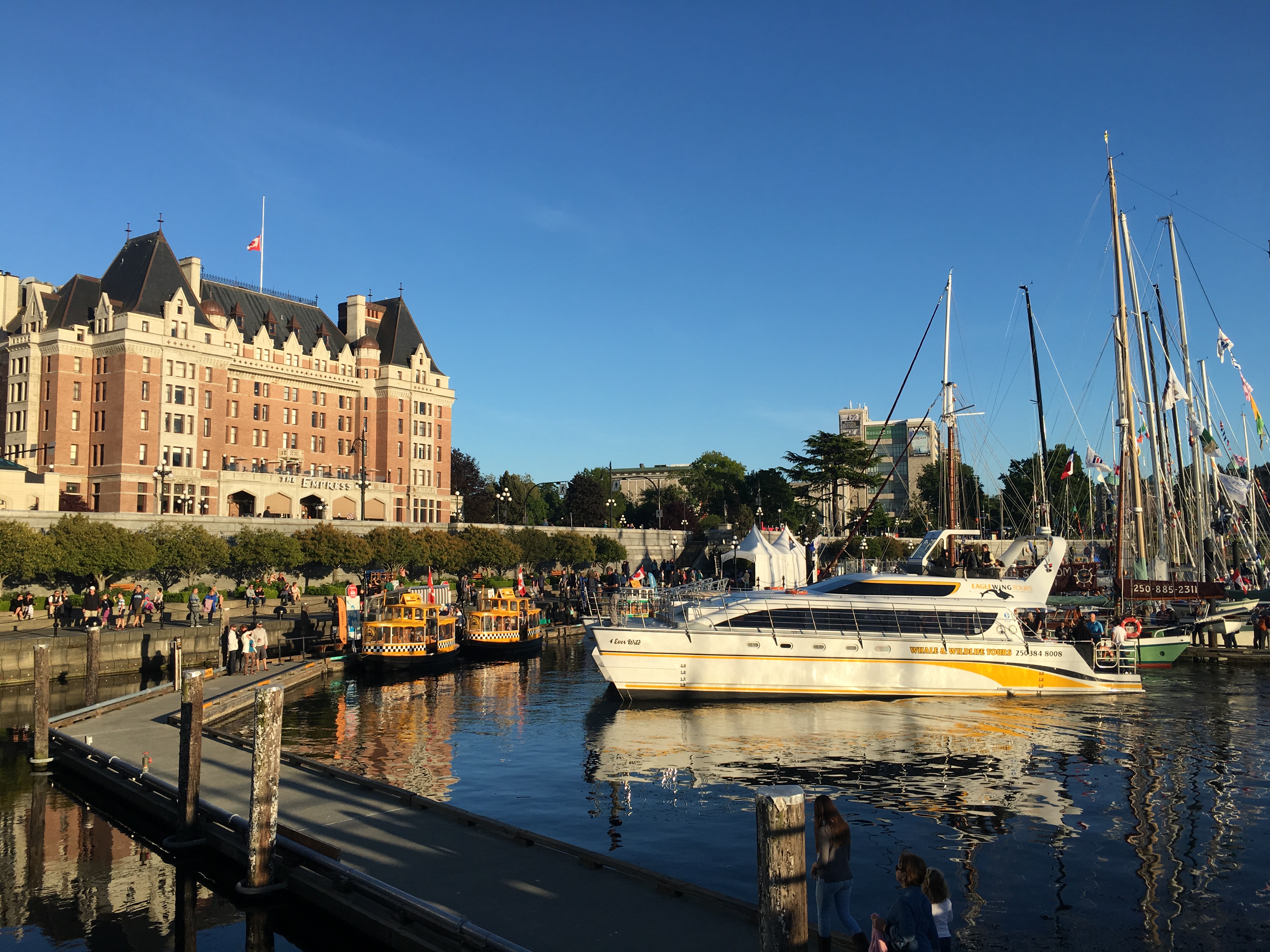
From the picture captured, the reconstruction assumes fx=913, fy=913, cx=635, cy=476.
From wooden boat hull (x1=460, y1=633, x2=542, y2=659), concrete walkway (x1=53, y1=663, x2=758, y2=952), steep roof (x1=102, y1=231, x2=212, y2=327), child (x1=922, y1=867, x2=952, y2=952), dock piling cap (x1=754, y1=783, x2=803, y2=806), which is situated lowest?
wooden boat hull (x1=460, y1=633, x2=542, y2=659)

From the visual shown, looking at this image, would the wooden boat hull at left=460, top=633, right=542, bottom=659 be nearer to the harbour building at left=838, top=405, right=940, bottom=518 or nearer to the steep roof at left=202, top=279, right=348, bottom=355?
the steep roof at left=202, top=279, right=348, bottom=355

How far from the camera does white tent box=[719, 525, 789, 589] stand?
5209 centimetres

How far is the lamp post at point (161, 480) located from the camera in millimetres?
71750

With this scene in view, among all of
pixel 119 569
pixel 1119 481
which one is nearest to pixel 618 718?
pixel 1119 481

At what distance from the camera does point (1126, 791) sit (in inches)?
832

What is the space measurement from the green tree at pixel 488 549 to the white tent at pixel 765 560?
97.8 feet

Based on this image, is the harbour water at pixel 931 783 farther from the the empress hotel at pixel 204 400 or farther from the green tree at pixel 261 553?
the the empress hotel at pixel 204 400

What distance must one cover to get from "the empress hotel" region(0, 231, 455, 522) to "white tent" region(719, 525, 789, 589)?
1843 inches

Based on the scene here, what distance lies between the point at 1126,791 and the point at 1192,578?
116ft

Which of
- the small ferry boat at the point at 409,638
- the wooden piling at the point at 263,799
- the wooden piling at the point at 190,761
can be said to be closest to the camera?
the wooden piling at the point at 263,799

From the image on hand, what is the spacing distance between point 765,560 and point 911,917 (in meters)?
43.0

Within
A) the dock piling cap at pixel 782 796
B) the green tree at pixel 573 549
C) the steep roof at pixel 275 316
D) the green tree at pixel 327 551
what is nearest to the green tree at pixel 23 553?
the green tree at pixel 327 551

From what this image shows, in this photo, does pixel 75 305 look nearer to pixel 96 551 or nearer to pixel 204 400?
pixel 204 400

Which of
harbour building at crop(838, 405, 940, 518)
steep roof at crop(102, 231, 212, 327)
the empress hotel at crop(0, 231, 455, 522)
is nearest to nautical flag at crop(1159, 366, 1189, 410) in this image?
the empress hotel at crop(0, 231, 455, 522)
